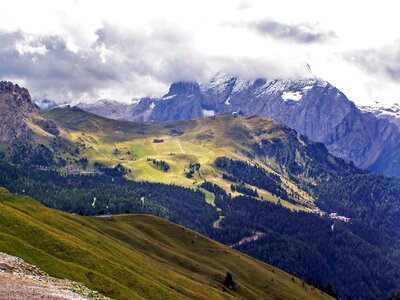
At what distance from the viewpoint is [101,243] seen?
5979 inches

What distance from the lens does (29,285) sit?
6581cm

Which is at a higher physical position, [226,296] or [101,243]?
[101,243]

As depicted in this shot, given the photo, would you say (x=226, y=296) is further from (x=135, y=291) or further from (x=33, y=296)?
(x=33, y=296)

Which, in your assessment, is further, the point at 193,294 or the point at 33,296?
the point at 193,294

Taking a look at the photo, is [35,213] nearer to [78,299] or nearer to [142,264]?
[142,264]

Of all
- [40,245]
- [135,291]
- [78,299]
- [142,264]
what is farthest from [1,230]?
[142,264]

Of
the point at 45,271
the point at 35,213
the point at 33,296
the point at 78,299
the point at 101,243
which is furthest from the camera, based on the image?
the point at 101,243

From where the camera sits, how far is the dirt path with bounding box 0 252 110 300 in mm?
59219

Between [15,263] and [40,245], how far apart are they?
85.9 feet

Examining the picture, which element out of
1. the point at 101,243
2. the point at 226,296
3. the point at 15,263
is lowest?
the point at 226,296

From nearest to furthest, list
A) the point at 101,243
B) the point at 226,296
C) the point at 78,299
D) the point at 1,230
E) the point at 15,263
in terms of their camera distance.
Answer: the point at 78,299, the point at 15,263, the point at 1,230, the point at 101,243, the point at 226,296

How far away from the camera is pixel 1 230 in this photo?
104000 mm

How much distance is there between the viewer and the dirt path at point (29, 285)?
59.2 m

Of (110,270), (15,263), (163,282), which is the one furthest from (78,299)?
(163,282)
